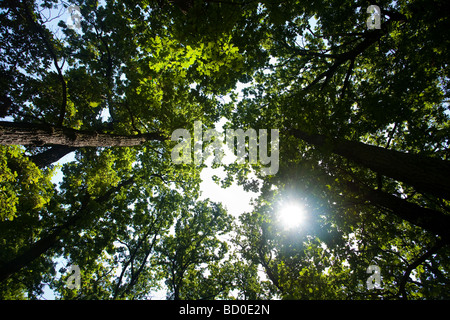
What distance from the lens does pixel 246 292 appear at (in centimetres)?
1588

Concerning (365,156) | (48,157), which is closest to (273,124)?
(365,156)

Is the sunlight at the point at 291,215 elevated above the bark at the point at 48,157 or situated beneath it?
situated beneath

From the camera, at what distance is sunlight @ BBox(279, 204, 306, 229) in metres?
6.85

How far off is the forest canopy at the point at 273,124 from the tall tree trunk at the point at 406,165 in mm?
26

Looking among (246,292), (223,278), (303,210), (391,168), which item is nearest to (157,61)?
(391,168)

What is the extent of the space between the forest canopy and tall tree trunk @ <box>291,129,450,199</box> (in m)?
0.03

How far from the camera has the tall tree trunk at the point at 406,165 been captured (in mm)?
3398

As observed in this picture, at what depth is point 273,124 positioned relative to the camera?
6.88 m

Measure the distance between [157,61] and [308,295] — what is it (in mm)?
7192

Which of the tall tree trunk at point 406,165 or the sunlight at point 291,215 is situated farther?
the sunlight at point 291,215

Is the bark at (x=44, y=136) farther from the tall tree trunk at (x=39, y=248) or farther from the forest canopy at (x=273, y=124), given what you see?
the tall tree trunk at (x=39, y=248)

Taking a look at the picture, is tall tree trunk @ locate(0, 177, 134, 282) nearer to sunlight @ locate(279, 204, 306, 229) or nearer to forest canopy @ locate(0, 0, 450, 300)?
forest canopy @ locate(0, 0, 450, 300)

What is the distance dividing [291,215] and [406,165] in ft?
14.2

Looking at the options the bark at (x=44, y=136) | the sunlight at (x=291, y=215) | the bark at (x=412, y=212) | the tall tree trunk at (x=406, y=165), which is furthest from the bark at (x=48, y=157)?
the bark at (x=412, y=212)
